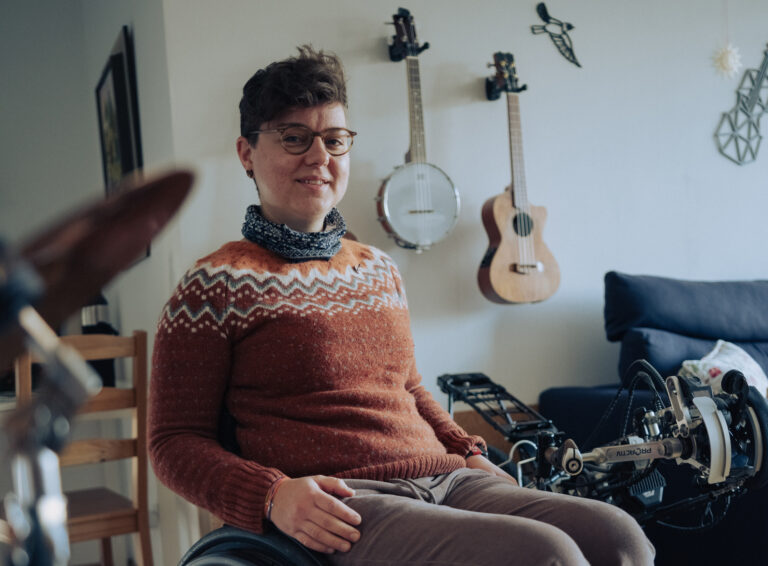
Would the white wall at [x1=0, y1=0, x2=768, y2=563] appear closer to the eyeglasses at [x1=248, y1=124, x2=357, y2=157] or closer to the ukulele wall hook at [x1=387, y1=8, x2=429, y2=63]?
the ukulele wall hook at [x1=387, y1=8, x2=429, y2=63]

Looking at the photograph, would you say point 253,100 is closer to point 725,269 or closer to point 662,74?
point 662,74

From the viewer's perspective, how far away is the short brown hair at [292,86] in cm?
137

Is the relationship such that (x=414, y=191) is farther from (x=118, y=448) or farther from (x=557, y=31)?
(x=118, y=448)

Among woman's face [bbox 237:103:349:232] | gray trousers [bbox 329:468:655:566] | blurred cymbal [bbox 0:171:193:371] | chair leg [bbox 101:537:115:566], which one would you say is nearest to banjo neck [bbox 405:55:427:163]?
woman's face [bbox 237:103:349:232]

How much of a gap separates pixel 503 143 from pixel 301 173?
132 cm

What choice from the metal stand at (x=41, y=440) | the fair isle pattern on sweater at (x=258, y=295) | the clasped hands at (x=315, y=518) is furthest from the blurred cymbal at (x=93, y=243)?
the fair isle pattern on sweater at (x=258, y=295)

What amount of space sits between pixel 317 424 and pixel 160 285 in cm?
123

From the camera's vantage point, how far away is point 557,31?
2.70 m

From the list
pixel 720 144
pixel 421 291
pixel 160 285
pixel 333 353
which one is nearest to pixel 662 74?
pixel 720 144

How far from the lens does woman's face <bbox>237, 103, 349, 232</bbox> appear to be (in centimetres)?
139

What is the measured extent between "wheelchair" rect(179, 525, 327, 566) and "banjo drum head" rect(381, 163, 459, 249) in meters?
1.28

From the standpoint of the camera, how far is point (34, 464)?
32 centimetres

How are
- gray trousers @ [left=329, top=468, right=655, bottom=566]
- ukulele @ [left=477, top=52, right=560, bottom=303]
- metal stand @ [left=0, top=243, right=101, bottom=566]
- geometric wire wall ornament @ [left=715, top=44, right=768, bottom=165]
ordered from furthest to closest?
geometric wire wall ornament @ [left=715, top=44, right=768, bottom=165] → ukulele @ [left=477, top=52, right=560, bottom=303] → gray trousers @ [left=329, top=468, right=655, bottom=566] → metal stand @ [left=0, top=243, right=101, bottom=566]

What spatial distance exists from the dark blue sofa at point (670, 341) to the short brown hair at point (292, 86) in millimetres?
1216
